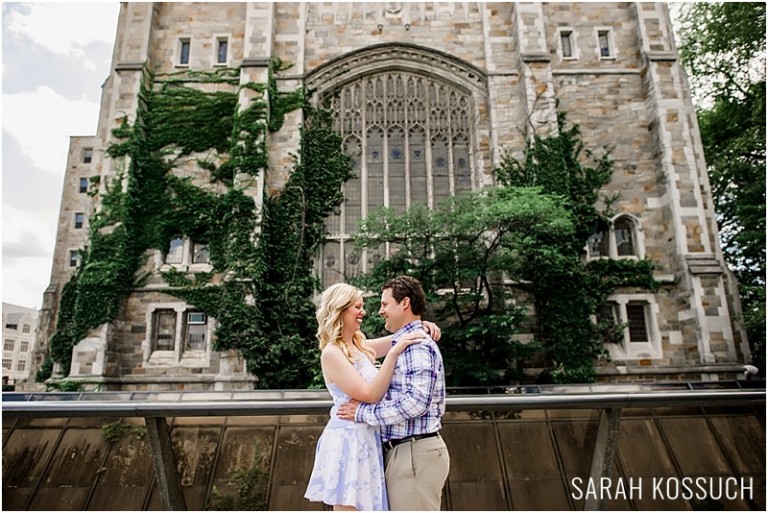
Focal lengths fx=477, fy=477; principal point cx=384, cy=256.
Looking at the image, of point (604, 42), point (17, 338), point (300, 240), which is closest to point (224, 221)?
point (300, 240)

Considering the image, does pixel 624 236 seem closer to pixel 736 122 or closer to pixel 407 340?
pixel 736 122

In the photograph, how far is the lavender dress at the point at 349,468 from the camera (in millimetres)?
1933

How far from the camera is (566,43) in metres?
14.9

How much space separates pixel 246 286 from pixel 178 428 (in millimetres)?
Result: 9380

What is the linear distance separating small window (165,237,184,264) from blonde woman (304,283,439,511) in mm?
12153

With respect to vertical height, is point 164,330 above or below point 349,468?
above

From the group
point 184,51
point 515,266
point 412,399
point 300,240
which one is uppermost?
point 184,51

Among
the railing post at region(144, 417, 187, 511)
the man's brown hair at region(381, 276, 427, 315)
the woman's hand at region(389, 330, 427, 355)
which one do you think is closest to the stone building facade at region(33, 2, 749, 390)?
the railing post at region(144, 417, 187, 511)

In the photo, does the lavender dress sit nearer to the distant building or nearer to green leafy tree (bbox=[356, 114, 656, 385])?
green leafy tree (bbox=[356, 114, 656, 385])

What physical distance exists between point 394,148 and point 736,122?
1161cm

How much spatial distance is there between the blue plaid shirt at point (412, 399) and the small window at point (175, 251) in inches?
487

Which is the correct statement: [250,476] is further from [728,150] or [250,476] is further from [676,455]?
[728,150]

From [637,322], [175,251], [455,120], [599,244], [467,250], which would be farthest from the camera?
Answer: [455,120]

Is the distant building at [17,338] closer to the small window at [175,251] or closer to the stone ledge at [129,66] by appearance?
the stone ledge at [129,66]
